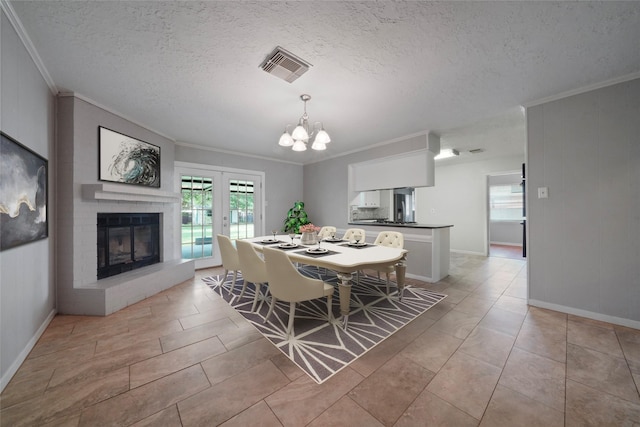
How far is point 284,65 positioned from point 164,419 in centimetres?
261

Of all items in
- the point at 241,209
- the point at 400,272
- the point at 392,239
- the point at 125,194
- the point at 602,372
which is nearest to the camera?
the point at 602,372

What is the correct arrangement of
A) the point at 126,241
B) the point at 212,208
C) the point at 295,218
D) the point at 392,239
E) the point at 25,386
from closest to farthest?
1. the point at 25,386
2. the point at 126,241
3. the point at 392,239
4. the point at 212,208
5. the point at 295,218

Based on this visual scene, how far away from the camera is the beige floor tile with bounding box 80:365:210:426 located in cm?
127

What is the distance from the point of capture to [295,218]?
5.80 meters

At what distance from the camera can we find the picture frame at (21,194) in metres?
1.50

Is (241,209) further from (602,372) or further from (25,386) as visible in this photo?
(602,372)

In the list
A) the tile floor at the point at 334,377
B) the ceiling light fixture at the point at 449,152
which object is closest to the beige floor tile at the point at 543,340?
the tile floor at the point at 334,377

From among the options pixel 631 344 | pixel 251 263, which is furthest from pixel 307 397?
pixel 631 344

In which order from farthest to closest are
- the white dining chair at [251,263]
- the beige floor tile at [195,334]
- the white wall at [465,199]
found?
the white wall at [465,199], the white dining chair at [251,263], the beige floor tile at [195,334]

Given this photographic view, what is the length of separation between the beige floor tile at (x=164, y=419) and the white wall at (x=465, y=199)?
22.5 ft

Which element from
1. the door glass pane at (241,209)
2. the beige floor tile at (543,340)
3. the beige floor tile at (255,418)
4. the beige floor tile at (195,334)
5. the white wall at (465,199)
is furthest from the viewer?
the white wall at (465,199)

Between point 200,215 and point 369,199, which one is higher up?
point 369,199

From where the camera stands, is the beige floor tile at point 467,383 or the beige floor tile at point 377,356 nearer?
the beige floor tile at point 467,383

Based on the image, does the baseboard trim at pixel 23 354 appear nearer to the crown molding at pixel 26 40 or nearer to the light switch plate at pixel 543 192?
the crown molding at pixel 26 40
